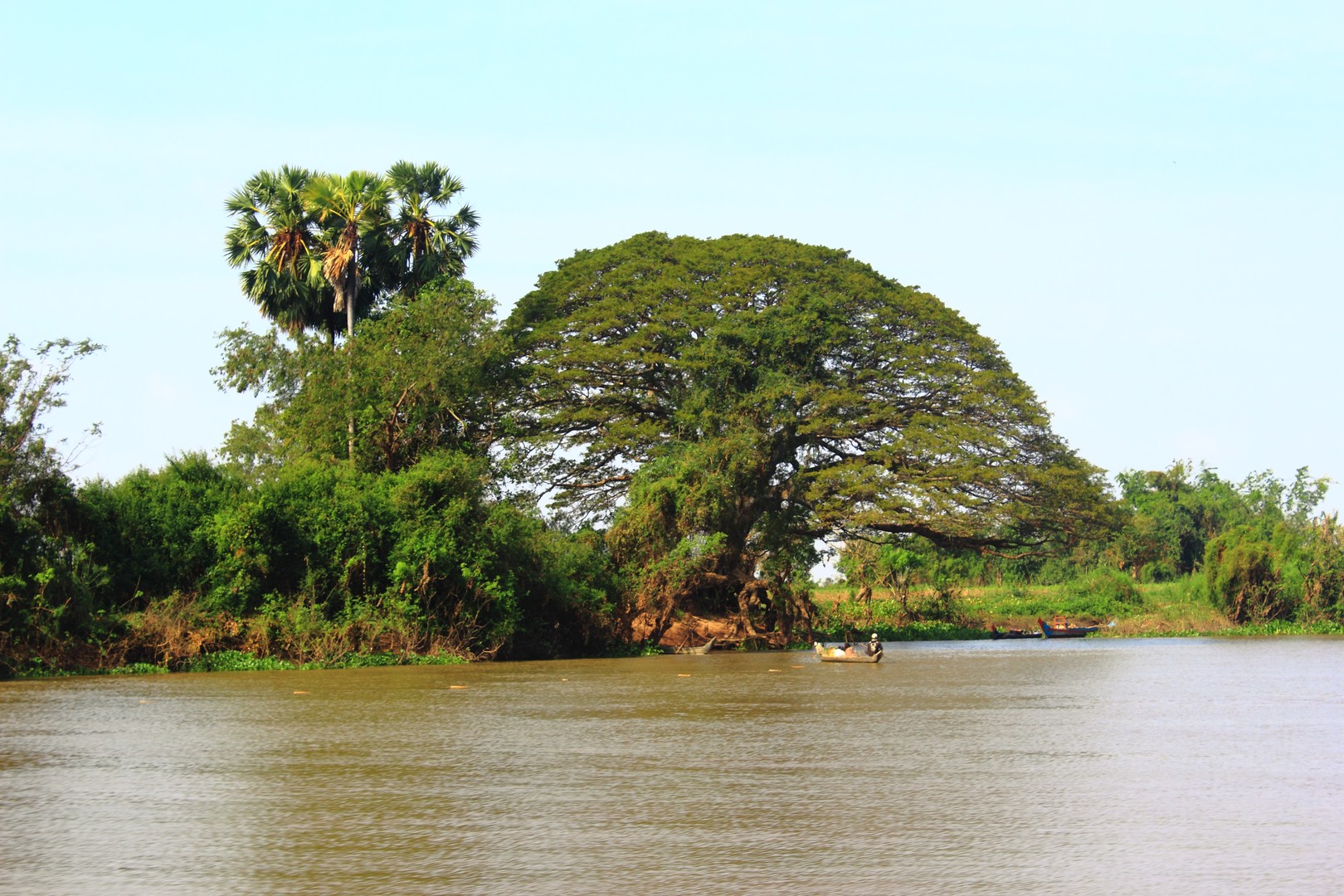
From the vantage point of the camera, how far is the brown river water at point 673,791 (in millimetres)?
8141

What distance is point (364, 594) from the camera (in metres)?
28.8

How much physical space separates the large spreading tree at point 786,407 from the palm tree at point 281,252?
6.38 m

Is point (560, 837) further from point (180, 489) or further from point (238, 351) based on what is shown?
point (238, 351)

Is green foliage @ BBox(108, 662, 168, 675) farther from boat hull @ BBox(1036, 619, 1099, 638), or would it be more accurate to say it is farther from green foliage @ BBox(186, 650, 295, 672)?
boat hull @ BBox(1036, 619, 1099, 638)

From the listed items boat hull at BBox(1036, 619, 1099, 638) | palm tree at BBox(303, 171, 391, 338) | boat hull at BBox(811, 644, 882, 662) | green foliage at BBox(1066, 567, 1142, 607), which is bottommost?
boat hull at BBox(811, 644, 882, 662)

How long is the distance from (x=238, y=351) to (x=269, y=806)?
26.4 metres

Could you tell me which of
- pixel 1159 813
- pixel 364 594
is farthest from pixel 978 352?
pixel 1159 813

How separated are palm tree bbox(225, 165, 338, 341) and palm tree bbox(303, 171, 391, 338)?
472mm

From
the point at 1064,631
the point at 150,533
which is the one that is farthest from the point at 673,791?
the point at 1064,631

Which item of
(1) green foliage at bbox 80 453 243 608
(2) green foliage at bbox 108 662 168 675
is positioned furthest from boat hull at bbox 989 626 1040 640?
(2) green foliage at bbox 108 662 168 675

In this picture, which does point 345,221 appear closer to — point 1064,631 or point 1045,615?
point 1064,631

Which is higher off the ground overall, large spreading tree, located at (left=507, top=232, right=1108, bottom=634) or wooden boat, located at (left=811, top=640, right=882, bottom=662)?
large spreading tree, located at (left=507, top=232, right=1108, bottom=634)

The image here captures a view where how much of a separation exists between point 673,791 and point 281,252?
2742cm

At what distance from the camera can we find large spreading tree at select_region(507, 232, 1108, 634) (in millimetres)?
36312
